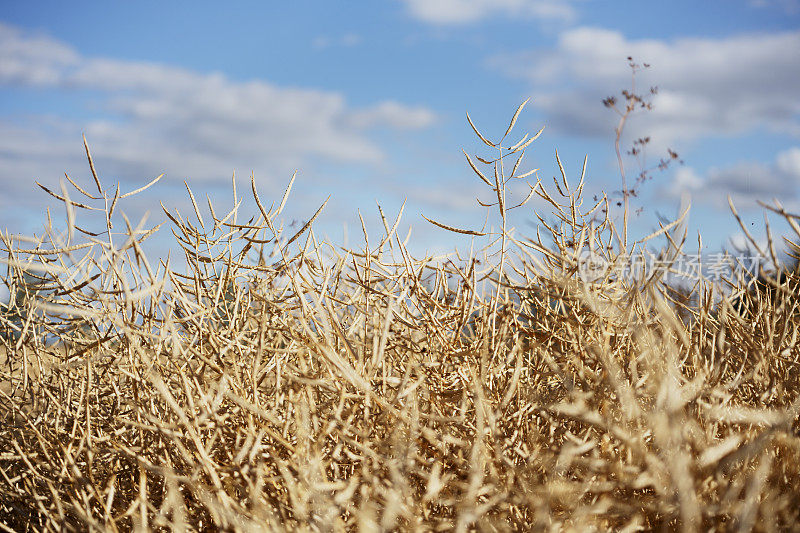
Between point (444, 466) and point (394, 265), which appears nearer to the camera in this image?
point (444, 466)

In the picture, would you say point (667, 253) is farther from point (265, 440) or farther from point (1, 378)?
point (1, 378)

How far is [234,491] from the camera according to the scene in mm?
482

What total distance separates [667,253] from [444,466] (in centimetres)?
24

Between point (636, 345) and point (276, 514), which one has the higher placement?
point (636, 345)

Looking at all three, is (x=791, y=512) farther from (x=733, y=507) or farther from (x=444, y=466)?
(x=444, y=466)

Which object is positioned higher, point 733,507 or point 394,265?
point 394,265

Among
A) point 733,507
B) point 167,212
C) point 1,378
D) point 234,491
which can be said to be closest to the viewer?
point 733,507

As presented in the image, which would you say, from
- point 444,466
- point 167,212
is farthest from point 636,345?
point 167,212

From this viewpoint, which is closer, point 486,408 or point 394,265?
point 486,408

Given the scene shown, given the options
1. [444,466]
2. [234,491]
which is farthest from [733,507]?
[234,491]

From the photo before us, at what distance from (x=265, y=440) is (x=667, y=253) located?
35 centimetres

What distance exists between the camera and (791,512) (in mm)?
412

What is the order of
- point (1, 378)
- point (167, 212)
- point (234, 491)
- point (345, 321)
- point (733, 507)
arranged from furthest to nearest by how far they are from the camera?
point (1, 378)
point (345, 321)
point (167, 212)
point (234, 491)
point (733, 507)

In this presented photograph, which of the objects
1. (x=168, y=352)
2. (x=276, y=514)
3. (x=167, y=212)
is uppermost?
(x=167, y=212)
